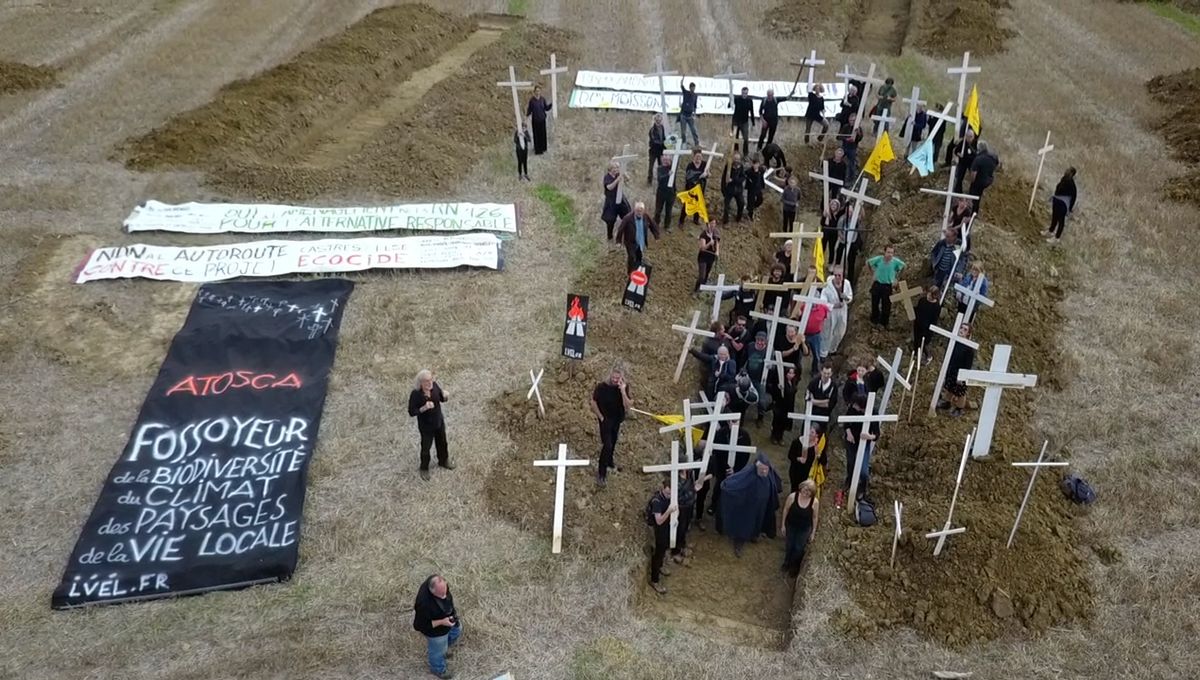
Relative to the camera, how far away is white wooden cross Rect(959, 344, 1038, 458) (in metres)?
10.8

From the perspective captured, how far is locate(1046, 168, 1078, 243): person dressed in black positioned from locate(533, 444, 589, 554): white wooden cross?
1097 cm

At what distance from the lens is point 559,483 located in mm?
10953

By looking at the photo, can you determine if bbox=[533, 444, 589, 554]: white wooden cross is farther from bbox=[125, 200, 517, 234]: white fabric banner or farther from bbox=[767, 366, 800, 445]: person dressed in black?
bbox=[125, 200, 517, 234]: white fabric banner

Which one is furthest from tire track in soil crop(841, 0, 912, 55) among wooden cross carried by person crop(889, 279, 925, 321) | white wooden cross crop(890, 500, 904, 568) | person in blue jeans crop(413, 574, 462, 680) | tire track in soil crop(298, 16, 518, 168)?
person in blue jeans crop(413, 574, 462, 680)

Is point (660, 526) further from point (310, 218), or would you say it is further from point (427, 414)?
point (310, 218)

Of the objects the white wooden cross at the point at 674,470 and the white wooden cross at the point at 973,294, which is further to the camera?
the white wooden cross at the point at 973,294

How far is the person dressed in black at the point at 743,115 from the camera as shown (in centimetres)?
1956

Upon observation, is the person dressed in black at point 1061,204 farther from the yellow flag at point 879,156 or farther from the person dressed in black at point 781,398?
the person dressed in black at point 781,398

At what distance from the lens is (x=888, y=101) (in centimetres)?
1947

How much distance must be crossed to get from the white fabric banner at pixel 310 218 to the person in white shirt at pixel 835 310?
6415 millimetres

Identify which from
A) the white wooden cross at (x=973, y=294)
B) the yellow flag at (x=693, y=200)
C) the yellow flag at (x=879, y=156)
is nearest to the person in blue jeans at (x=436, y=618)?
the white wooden cross at (x=973, y=294)

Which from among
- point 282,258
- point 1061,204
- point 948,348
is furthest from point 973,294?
point 282,258

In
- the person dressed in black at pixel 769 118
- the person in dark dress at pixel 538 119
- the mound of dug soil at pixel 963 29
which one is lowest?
the person in dark dress at pixel 538 119

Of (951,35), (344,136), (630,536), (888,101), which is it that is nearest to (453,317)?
(630,536)
